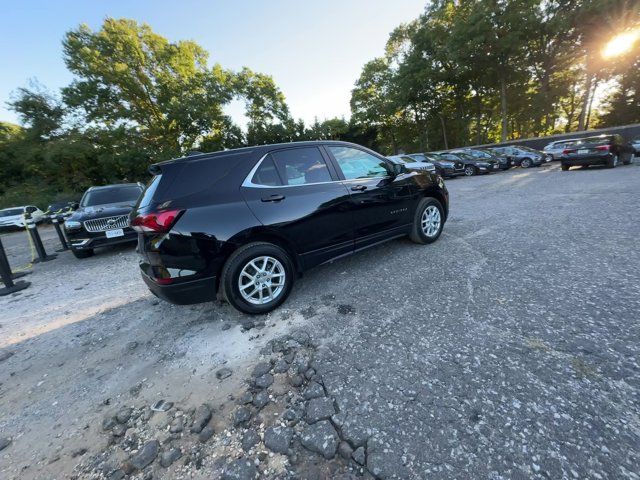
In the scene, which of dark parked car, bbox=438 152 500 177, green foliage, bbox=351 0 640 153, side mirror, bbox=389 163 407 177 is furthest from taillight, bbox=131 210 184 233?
green foliage, bbox=351 0 640 153

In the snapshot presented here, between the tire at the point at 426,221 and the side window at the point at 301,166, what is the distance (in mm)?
1724

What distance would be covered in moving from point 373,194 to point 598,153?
13970 mm

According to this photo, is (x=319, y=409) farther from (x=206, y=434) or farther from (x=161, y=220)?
(x=161, y=220)

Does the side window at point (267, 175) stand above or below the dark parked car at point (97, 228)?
above

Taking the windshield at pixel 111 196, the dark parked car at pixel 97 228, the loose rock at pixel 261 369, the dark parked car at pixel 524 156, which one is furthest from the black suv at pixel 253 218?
the dark parked car at pixel 524 156

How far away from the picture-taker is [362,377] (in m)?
2.08

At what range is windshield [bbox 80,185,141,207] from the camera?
6.85 metres

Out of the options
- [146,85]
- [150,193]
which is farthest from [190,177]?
[146,85]

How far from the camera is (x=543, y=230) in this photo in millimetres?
4730

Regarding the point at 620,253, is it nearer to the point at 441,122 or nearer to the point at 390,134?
the point at 441,122

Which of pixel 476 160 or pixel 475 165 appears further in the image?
pixel 476 160

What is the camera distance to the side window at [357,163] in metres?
3.70

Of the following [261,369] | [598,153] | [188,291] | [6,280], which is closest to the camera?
[261,369]

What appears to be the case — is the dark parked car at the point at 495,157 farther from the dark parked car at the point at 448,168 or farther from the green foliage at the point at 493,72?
the green foliage at the point at 493,72
